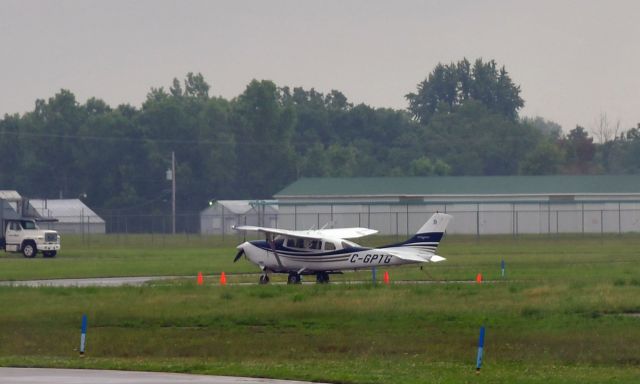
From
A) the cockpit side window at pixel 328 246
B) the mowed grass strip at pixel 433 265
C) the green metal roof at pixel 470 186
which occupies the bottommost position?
the mowed grass strip at pixel 433 265

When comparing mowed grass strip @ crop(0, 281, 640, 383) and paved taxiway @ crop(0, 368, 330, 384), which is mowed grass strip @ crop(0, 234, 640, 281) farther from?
paved taxiway @ crop(0, 368, 330, 384)

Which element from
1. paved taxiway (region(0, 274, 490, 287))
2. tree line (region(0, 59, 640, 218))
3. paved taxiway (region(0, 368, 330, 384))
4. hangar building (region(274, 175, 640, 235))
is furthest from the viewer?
tree line (region(0, 59, 640, 218))

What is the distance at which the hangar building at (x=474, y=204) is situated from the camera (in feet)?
337

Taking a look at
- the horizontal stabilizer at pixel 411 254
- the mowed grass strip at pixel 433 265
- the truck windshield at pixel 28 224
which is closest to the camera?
the horizontal stabilizer at pixel 411 254

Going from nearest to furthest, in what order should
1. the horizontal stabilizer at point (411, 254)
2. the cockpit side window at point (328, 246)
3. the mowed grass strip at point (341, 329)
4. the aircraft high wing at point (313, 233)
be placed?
the mowed grass strip at point (341, 329) < the horizontal stabilizer at point (411, 254) < the cockpit side window at point (328, 246) < the aircraft high wing at point (313, 233)

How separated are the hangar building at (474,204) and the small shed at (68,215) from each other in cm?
2328

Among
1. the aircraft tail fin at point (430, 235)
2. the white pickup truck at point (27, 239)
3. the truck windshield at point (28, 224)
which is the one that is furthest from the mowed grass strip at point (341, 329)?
the truck windshield at point (28, 224)

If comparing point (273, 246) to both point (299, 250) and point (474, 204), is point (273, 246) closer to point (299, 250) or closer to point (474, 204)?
point (299, 250)

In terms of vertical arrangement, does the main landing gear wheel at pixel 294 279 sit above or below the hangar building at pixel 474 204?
below

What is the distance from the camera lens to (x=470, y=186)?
385ft

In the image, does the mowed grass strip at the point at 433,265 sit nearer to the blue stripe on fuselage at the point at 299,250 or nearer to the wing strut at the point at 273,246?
the blue stripe on fuselage at the point at 299,250

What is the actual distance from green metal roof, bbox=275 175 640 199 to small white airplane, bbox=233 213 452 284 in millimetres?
64280

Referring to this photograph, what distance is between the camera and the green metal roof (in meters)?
113

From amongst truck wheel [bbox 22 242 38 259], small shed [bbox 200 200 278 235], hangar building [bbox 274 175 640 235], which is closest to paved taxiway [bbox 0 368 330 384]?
truck wheel [bbox 22 242 38 259]
